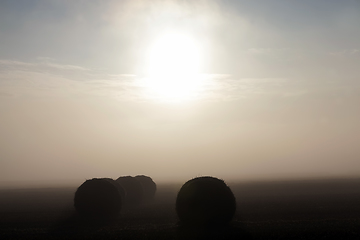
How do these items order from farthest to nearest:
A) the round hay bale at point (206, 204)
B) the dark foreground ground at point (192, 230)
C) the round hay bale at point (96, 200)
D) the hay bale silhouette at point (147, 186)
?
the hay bale silhouette at point (147, 186) < the round hay bale at point (96, 200) < the round hay bale at point (206, 204) < the dark foreground ground at point (192, 230)

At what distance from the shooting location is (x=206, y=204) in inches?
909

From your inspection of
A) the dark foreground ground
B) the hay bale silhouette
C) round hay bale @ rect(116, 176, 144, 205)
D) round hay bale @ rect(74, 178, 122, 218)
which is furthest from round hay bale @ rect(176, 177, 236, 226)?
the hay bale silhouette

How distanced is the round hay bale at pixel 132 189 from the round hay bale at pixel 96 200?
12187mm

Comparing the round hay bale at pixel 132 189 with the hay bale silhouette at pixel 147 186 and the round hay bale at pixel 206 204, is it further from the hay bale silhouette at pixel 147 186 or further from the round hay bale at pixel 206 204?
the round hay bale at pixel 206 204

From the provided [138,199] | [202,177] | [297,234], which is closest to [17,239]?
[202,177]

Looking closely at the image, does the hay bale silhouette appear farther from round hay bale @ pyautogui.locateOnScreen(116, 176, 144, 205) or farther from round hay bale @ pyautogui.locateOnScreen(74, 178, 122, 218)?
round hay bale @ pyautogui.locateOnScreen(74, 178, 122, 218)

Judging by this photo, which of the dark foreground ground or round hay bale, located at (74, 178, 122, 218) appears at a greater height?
round hay bale, located at (74, 178, 122, 218)

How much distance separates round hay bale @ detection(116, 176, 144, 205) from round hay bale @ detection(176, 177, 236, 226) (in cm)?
1934

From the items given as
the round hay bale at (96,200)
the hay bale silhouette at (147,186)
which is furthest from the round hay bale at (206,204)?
the hay bale silhouette at (147,186)

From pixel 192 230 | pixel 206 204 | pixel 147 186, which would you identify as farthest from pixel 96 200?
pixel 147 186

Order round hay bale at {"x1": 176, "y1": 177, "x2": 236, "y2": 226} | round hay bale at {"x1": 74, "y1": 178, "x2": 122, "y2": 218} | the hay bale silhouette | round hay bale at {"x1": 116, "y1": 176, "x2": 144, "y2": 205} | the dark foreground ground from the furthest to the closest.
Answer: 1. the hay bale silhouette
2. round hay bale at {"x1": 116, "y1": 176, "x2": 144, "y2": 205}
3. round hay bale at {"x1": 74, "y1": 178, "x2": 122, "y2": 218}
4. round hay bale at {"x1": 176, "y1": 177, "x2": 236, "y2": 226}
5. the dark foreground ground

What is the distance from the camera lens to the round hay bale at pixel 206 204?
2302 cm

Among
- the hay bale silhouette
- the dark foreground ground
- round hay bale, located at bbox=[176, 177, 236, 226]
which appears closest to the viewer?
the dark foreground ground

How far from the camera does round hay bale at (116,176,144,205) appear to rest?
42.1 metres
